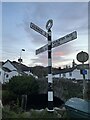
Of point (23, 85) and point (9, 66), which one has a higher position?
point (9, 66)

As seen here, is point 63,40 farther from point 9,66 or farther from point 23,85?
point 9,66

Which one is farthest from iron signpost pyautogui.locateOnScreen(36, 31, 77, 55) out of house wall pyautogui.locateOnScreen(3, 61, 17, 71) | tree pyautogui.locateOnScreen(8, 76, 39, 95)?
house wall pyautogui.locateOnScreen(3, 61, 17, 71)

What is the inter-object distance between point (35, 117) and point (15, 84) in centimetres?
2120

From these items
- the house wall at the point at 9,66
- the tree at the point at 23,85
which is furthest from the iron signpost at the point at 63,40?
the house wall at the point at 9,66

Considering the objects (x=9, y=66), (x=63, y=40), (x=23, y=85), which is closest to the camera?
(x=63, y=40)

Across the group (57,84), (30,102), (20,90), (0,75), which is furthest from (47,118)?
(0,75)

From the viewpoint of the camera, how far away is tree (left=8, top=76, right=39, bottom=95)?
88.6 ft

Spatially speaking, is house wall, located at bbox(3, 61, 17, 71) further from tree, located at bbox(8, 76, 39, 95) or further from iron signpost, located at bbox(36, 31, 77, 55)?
iron signpost, located at bbox(36, 31, 77, 55)

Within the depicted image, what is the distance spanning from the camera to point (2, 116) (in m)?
7.57

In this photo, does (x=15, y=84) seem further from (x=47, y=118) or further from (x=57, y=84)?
(x=47, y=118)

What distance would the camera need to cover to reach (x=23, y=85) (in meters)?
28.8

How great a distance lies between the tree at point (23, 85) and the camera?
1063 inches

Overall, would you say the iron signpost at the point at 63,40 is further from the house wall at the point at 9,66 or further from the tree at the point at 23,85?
the house wall at the point at 9,66

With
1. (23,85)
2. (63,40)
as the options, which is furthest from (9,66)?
(63,40)
